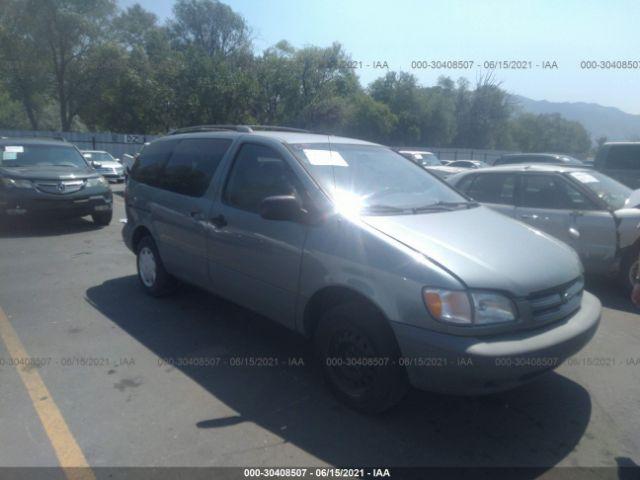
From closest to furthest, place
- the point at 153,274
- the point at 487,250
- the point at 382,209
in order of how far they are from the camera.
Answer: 1. the point at 487,250
2. the point at 382,209
3. the point at 153,274

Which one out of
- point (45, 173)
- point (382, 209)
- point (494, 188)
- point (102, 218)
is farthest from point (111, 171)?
point (382, 209)

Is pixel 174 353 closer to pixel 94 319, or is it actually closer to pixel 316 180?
pixel 94 319

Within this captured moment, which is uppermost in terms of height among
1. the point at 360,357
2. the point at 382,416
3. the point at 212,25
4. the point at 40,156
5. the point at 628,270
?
the point at 212,25

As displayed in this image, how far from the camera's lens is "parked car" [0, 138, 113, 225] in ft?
28.6

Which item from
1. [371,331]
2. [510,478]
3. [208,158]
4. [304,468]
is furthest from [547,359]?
[208,158]

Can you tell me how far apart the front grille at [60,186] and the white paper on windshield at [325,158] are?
6.81 metres

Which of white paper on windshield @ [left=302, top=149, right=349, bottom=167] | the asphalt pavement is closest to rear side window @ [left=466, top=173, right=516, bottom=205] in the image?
the asphalt pavement

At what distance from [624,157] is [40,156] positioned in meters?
13.0

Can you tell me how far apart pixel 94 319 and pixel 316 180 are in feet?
9.35

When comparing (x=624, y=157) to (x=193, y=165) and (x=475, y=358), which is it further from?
(x=475, y=358)

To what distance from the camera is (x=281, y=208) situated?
3.44 metres

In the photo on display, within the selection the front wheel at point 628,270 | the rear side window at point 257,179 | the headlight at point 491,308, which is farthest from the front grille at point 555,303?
the front wheel at point 628,270

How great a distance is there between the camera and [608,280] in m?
6.54

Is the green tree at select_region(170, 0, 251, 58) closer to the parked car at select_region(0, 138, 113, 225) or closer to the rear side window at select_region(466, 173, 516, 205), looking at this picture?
the parked car at select_region(0, 138, 113, 225)
